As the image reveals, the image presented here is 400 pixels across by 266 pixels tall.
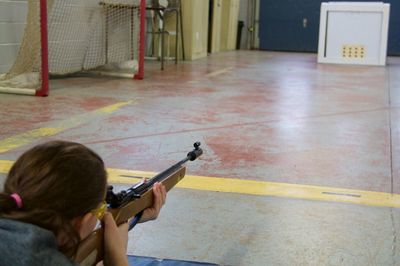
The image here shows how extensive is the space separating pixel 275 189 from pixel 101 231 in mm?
1826

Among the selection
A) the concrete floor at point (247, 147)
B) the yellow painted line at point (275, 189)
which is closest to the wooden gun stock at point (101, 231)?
the concrete floor at point (247, 147)

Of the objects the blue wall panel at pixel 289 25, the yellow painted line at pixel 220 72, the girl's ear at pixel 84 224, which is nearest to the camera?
the girl's ear at pixel 84 224

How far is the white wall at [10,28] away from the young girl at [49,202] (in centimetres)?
606

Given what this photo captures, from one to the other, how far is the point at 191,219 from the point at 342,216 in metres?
0.72

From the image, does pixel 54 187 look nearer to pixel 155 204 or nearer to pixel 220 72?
pixel 155 204

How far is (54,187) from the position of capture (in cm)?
111

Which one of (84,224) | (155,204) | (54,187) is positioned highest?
(54,187)

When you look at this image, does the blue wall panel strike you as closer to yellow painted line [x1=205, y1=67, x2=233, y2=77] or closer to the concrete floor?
yellow painted line [x1=205, y1=67, x2=233, y2=77]

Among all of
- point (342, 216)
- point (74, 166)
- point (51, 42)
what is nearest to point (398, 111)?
point (342, 216)

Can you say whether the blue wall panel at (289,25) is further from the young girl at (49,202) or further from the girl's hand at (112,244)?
the young girl at (49,202)

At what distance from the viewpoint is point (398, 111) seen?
5.84 metres

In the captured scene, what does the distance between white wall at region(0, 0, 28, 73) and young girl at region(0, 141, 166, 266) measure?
6063mm

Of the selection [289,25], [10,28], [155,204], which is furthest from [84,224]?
[289,25]

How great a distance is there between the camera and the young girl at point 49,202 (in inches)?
42.6
